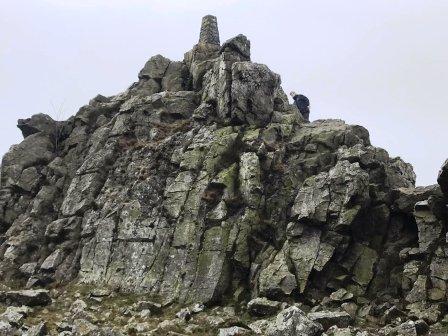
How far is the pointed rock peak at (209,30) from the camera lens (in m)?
62.8

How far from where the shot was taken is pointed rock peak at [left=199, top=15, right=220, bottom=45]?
62812 millimetres

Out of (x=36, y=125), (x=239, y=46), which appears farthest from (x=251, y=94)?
(x=36, y=125)

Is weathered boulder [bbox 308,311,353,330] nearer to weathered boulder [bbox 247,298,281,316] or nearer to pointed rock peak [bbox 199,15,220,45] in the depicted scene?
weathered boulder [bbox 247,298,281,316]

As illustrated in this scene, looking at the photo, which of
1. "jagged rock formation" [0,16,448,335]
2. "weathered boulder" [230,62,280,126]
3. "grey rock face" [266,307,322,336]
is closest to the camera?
"grey rock face" [266,307,322,336]

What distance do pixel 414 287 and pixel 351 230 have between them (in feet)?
21.6

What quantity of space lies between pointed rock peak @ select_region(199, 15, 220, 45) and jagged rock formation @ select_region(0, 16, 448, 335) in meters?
8.52

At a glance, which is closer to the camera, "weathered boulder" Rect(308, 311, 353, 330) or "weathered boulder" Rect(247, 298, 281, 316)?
"weathered boulder" Rect(308, 311, 353, 330)

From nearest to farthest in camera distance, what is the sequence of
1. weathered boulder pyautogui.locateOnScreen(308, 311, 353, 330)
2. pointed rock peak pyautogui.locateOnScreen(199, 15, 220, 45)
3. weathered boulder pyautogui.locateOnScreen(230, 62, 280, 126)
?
weathered boulder pyautogui.locateOnScreen(308, 311, 353, 330) → weathered boulder pyautogui.locateOnScreen(230, 62, 280, 126) → pointed rock peak pyautogui.locateOnScreen(199, 15, 220, 45)

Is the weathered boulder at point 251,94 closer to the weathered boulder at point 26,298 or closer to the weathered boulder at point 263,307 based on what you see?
the weathered boulder at point 263,307

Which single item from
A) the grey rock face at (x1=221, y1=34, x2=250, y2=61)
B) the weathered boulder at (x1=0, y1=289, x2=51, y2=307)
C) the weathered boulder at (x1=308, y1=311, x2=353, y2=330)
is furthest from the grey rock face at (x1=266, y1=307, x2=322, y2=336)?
the grey rock face at (x1=221, y1=34, x2=250, y2=61)

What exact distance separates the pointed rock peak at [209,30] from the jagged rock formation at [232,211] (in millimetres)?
8522

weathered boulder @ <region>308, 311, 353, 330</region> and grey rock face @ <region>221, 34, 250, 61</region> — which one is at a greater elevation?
grey rock face @ <region>221, 34, 250, 61</region>

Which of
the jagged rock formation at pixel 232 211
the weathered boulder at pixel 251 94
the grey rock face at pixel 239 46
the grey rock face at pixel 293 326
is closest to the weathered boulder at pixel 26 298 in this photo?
the jagged rock formation at pixel 232 211

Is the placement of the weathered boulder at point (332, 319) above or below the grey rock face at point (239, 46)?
below
